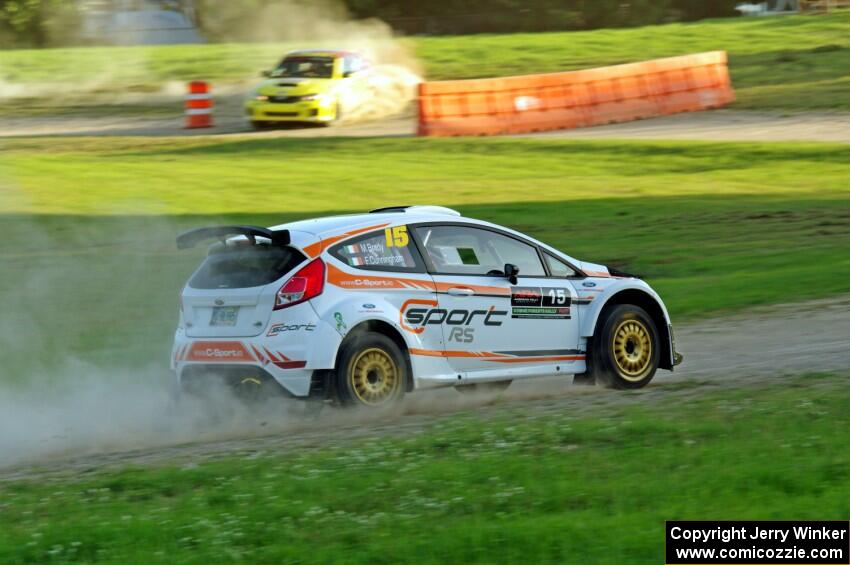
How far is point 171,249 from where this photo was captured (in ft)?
64.2

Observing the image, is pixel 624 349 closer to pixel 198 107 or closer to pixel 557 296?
pixel 557 296

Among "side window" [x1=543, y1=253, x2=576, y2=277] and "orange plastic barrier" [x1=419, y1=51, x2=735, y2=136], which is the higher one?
"orange plastic barrier" [x1=419, y1=51, x2=735, y2=136]

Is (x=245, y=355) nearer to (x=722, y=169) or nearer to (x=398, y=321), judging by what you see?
(x=398, y=321)

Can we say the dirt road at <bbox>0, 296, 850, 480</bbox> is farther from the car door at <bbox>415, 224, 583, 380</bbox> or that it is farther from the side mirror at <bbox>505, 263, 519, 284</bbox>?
the side mirror at <bbox>505, 263, 519, 284</bbox>

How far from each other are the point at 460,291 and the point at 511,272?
1.55 feet

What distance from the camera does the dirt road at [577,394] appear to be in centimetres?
885

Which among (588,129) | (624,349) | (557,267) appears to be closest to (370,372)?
(557,267)

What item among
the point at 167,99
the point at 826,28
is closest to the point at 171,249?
the point at 167,99

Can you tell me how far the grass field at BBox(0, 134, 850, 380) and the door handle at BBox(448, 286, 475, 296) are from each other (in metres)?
4.12

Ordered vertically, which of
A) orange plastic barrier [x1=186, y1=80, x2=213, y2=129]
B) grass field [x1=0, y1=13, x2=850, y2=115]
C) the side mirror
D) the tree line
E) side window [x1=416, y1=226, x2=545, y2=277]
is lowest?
the side mirror

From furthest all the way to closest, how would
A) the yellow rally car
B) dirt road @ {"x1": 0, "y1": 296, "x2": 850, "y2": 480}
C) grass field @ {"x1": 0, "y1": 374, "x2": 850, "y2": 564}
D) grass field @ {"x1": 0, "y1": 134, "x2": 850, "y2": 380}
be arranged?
the yellow rally car, grass field @ {"x1": 0, "y1": 134, "x2": 850, "y2": 380}, dirt road @ {"x1": 0, "y1": 296, "x2": 850, "y2": 480}, grass field @ {"x1": 0, "y1": 374, "x2": 850, "y2": 564}

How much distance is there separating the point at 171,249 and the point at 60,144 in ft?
35.7

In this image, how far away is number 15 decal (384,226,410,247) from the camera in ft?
33.2

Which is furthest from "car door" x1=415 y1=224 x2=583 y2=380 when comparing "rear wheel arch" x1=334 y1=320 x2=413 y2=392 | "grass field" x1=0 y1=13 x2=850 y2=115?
"grass field" x1=0 y1=13 x2=850 y2=115
